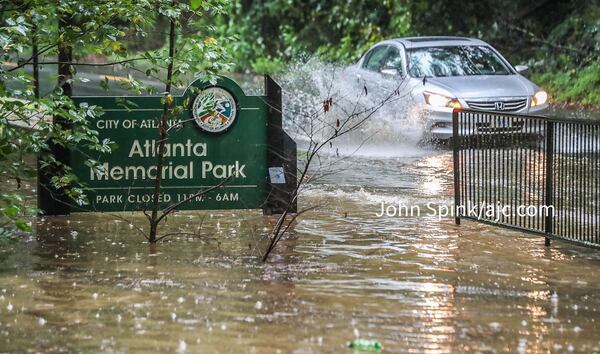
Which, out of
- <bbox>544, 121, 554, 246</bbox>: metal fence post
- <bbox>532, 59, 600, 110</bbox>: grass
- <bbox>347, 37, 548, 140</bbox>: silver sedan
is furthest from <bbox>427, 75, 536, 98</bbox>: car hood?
<bbox>544, 121, 554, 246</bbox>: metal fence post

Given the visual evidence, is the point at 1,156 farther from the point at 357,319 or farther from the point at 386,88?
the point at 386,88

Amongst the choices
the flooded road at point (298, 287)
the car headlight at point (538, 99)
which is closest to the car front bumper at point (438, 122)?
the car headlight at point (538, 99)

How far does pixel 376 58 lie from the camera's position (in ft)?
65.3

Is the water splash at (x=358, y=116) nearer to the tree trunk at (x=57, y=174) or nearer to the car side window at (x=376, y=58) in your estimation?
the car side window at (x=376, y=58)

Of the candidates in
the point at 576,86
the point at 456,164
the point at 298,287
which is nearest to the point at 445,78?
the point at 576,86

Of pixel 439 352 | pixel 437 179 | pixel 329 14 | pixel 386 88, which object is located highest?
pixel 329 14

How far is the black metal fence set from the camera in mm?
9500

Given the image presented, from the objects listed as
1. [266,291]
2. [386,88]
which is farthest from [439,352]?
[386,88]

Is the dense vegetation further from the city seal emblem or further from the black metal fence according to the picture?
the city seal emblem

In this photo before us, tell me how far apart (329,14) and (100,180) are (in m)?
20.0

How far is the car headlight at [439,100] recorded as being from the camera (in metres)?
17.2

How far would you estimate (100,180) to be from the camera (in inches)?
432

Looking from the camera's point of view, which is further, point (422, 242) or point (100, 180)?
point (100, 180)

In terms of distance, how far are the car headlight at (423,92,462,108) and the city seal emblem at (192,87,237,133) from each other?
6.64 meters
